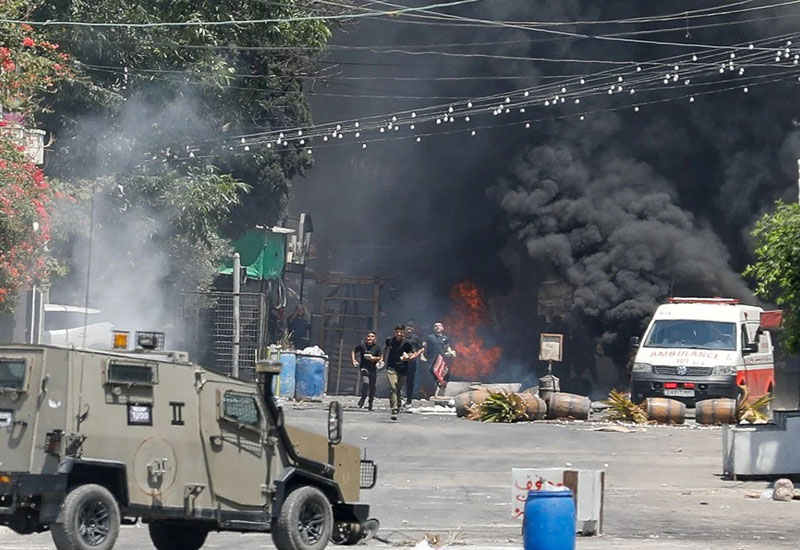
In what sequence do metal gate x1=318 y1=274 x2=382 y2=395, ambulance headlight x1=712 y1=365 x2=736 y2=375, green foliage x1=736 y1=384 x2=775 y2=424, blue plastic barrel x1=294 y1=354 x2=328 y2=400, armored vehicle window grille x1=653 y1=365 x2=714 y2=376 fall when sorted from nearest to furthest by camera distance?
green foliage x1=736 y1=384 x2=775 y2=424, ambulance headlight x1=712 y1=365 x2=736 y2=375, armored vehicle window grille x1=653 y1=365 x2=714 y2=376, blue plastic barrel x1=294 y1=354 x2=328 y2=400, metal gate x1=318 y1=274 x2=382 y2=395

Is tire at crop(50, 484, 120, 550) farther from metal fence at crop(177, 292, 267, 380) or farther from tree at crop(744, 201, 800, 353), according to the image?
metal fence at crop(177, 292, 267, 380)

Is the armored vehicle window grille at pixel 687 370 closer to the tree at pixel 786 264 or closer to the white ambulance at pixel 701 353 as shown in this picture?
the white ambulance at pixel 701 353

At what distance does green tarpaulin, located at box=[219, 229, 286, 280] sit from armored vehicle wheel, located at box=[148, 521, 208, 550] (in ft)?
90.1

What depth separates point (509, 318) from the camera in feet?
137

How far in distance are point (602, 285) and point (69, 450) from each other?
90.9 ft

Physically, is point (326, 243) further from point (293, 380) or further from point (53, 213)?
point (53, 213)

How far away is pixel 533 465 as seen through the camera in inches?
740

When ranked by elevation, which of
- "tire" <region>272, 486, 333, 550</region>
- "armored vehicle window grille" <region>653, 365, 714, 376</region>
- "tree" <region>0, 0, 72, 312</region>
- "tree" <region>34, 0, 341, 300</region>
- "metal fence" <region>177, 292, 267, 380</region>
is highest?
"tree" <region>34, 0, 341, 300</region>

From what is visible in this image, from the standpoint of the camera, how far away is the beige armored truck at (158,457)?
31.9 ft

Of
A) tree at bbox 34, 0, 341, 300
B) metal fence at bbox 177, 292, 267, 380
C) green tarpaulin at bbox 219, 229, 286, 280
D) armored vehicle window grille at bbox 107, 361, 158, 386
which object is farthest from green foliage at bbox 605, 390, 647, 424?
armored vehicle window grille at bbox 107, 361, 158, 386

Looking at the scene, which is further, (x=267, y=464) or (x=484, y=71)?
(x=484, y=71)

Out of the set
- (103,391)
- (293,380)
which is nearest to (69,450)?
(103,391)

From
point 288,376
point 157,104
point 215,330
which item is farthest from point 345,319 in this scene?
point 157,104

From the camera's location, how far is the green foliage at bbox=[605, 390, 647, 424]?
25922 millimetres
